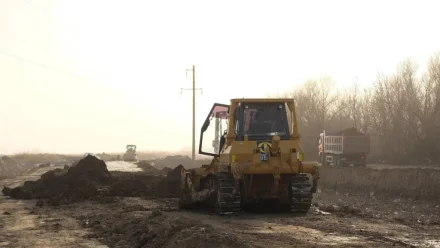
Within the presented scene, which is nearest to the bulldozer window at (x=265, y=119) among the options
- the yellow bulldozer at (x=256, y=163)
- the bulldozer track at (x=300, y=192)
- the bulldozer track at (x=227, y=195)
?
the yellow bulldozer at (x=256, y=163)

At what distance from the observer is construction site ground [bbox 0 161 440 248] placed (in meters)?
11.8

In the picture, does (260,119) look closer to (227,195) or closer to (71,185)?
(227,195)

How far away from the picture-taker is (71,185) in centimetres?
2741

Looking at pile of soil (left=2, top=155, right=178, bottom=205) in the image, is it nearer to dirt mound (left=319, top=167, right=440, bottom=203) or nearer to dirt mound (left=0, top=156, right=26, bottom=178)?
dirt mound (left=319, top=167, right=440, bottom=203)

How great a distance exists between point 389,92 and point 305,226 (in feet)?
164

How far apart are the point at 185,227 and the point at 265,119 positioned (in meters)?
5.63

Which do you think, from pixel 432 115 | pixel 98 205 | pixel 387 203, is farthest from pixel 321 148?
pixel 98 205

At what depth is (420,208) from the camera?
24578 mm

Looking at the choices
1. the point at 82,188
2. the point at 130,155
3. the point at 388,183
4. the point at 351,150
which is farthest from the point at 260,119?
the point at 130,155

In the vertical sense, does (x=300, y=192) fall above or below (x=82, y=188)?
above

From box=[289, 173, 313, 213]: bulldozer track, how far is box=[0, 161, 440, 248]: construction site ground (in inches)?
12.8

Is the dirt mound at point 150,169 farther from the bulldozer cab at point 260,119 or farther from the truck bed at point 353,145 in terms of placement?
the bulldozer cab at point 260,119

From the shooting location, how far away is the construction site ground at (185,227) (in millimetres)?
11766

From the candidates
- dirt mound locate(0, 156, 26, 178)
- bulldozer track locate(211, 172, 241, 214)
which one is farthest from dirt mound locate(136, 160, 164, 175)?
bulldozer track locate(211, 172, 241, 214)
